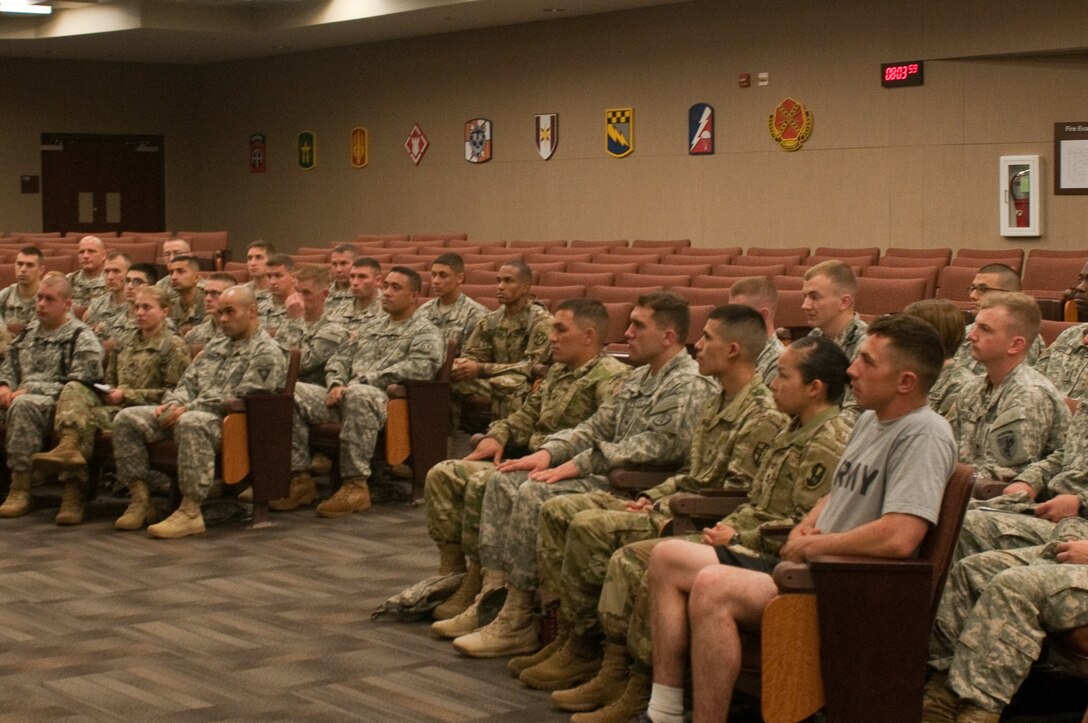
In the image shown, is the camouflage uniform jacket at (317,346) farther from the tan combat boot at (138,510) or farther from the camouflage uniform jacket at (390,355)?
the tan combat boot at (138,510)

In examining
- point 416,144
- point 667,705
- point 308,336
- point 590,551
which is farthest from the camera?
point 416,144

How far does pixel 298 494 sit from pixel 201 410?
783 mm

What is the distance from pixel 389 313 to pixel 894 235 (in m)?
7.76

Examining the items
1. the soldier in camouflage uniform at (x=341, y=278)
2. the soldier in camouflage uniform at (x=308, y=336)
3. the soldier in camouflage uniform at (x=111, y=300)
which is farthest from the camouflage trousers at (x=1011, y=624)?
the soldier in camouflage uniform at (x=111, y=300)

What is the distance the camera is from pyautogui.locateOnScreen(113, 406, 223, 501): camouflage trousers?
6695 millimetres

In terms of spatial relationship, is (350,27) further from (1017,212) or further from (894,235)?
(1017,212)

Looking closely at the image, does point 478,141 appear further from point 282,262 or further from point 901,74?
point 282,262

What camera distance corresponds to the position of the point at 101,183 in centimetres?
2291

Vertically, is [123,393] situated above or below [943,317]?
below

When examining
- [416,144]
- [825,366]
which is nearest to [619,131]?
[416,144]

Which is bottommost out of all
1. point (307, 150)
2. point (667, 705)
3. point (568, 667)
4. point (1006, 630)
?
point (568, 667)

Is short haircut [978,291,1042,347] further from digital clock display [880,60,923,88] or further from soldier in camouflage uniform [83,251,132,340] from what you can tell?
digital clock display [880,60,923,88]

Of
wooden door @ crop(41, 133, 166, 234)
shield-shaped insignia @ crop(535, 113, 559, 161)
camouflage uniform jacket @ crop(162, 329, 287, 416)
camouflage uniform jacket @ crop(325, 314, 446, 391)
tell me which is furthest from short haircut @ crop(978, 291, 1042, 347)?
wooden door @ crop(41, 133, 166, 234)

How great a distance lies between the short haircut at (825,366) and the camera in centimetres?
386
